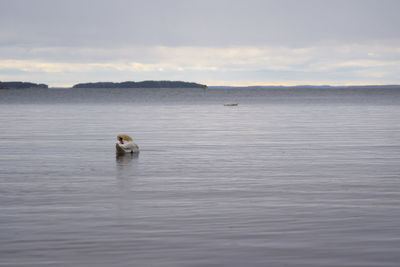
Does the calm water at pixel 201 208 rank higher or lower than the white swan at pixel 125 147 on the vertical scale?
lower

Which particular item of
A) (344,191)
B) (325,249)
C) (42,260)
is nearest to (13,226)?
(42,260)

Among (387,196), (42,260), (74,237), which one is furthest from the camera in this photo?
(387,196)

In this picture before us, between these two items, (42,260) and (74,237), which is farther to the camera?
(74,237)

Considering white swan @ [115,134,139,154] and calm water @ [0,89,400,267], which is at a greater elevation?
white swan @ [115,134,139,154]

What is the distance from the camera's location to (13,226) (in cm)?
1381

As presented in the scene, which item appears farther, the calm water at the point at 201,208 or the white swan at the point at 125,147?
the white swan at the point at 125,147

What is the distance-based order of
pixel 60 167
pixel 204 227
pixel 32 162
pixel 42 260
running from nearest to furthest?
pixel 42 260 < pixel 204 227 < pixel 60 167 < pixel 32 162

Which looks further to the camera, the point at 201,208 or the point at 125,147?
the point at 125,147

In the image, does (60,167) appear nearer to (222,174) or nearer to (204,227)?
(222,174)

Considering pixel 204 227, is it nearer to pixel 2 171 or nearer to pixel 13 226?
pixel 13 226

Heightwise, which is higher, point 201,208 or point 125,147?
point 125,147

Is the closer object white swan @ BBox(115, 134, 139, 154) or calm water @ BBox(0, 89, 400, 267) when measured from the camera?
calm water @ BBox(0, 89, 400, 267)

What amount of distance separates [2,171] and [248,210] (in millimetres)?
12180

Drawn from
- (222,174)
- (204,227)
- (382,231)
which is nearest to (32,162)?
(222,174)
